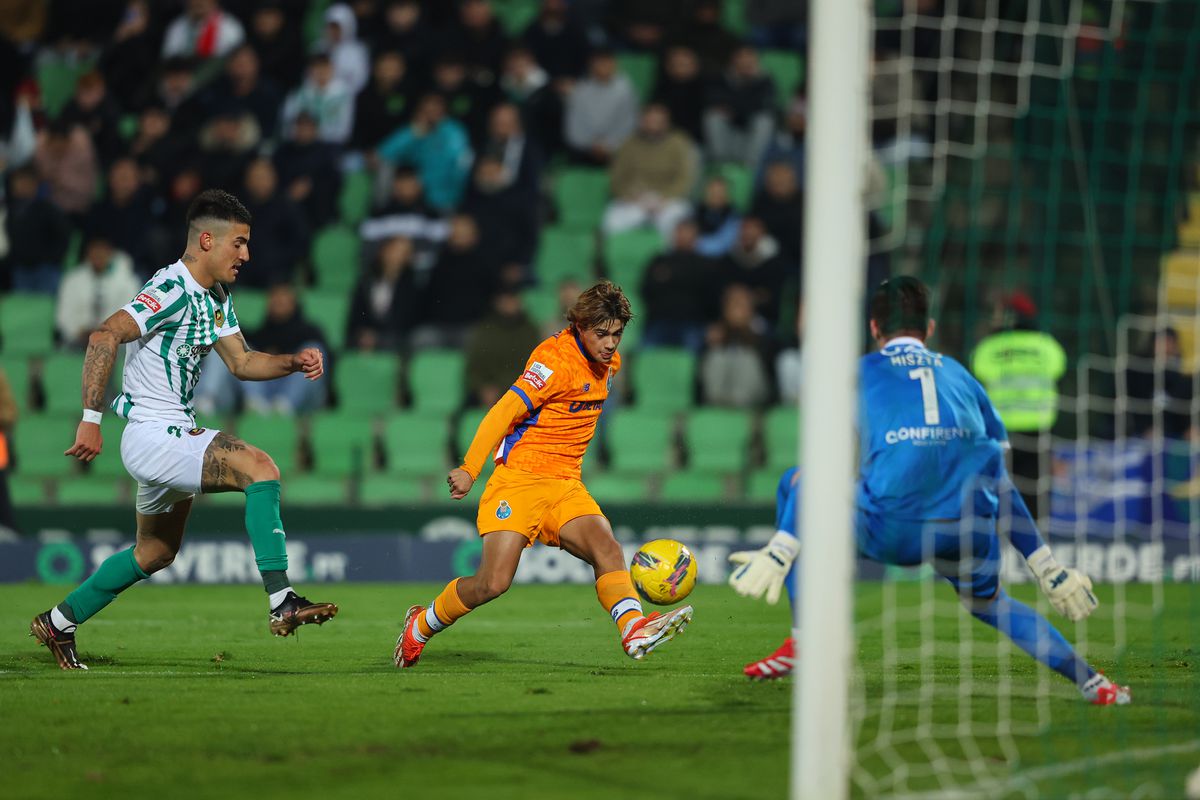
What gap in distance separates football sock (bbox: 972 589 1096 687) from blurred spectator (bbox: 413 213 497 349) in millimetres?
8225

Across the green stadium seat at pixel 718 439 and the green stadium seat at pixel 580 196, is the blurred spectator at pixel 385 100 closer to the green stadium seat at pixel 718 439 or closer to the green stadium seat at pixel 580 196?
the green stadium seat at pixel 580 196

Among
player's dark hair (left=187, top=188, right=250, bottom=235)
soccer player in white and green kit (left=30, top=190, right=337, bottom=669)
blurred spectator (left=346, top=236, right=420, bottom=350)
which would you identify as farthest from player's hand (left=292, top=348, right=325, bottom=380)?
blurred spectator (left=346, top=236, right=420, bottom=350)

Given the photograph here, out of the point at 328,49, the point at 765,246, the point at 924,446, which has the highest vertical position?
the point at 328,49

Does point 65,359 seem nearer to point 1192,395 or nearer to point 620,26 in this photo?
point 620,26

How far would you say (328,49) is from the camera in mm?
15461

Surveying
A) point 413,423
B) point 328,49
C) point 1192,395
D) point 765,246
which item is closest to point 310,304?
point 413,423

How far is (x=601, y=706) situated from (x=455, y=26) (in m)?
11.1

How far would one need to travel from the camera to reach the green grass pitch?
447 cm

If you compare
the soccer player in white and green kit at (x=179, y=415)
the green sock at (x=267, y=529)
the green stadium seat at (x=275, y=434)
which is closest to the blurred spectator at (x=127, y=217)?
the green stadium seat at (x=275, y=434)

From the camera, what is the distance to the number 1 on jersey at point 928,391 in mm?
5891

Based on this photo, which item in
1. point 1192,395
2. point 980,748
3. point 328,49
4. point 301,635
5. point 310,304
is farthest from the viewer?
point 328,49

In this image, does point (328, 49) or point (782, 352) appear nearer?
point (782, 352)

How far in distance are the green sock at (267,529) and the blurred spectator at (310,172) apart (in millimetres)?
8300

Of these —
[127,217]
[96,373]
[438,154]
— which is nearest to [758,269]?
[438,154]
